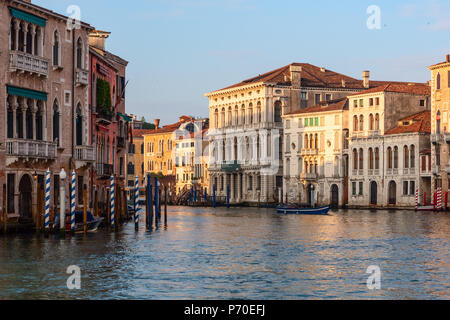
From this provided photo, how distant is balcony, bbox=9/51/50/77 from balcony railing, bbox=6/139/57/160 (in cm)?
220

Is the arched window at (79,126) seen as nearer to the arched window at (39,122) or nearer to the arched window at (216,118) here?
the arched window at (39,122)

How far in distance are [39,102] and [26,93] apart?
1.25m

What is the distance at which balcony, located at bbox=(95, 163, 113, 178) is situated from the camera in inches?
1480

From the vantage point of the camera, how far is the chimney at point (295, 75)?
77219mm

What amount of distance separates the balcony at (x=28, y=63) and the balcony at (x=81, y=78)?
2.50 metres

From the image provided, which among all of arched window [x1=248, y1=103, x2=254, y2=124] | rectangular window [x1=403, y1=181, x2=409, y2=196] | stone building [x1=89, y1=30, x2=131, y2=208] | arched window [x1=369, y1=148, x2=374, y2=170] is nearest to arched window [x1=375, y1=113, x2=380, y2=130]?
arched window [x1=369, y1=148, x2=374, y2=170]

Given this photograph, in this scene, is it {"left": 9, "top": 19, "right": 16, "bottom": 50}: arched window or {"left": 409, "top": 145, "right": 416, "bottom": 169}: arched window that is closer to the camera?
{"left": 9, "top": 19, "right": 16, "bottom": 50}: arched window

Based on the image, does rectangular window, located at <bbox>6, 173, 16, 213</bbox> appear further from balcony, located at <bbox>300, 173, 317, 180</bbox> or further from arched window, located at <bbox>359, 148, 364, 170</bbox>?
balcony, located at <bbox>300, 173, 317, 180</bbox>

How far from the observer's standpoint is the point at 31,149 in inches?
1156

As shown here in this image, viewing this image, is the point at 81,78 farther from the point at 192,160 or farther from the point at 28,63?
the point at 192,160

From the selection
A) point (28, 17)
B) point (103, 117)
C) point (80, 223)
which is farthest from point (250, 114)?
point (28, 17)

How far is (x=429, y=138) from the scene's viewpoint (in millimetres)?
60594
